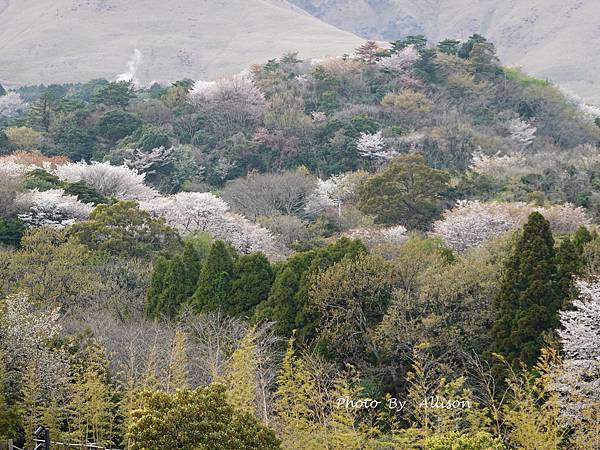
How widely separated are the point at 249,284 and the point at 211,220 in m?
13.8

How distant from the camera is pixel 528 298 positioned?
26828 millimetres

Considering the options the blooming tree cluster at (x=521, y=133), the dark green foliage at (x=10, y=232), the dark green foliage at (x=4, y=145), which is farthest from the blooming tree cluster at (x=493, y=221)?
the dark green foliage at (x=4, y=145)

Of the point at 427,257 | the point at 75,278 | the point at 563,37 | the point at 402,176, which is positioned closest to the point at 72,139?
the point at 402,176

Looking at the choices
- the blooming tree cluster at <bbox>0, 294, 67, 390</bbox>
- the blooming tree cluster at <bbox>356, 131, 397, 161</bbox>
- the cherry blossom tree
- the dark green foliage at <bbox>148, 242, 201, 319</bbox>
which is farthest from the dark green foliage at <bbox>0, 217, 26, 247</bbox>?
the cherry blossom tree

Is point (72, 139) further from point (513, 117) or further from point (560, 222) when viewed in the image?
point (560, 222)

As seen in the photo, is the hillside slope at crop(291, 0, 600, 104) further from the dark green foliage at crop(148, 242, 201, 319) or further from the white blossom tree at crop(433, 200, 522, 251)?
the dark green foliage at crop(148, 242, 201, 319)

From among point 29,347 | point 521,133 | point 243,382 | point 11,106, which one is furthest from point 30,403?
point 11,106

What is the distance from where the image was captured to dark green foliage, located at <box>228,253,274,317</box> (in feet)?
108

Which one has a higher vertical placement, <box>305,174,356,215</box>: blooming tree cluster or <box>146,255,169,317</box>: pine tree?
<box>146,255,169,317</box>: pine tree

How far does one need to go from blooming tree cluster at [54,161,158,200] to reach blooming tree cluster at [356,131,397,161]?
1394 centimetres

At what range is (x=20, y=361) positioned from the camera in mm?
25750

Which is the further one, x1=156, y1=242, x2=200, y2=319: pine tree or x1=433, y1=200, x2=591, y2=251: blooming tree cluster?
x1=433, y1=200, x2=591, y2=251: blooming tree cluster

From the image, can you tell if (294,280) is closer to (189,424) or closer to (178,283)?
(178,283)

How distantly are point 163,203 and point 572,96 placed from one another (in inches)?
1554
